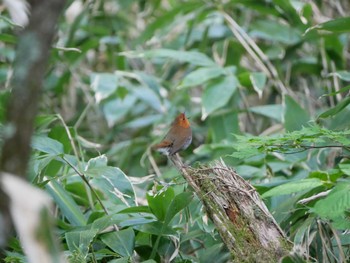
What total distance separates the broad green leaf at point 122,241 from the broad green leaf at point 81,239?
0.12 m

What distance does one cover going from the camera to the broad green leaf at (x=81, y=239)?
261 centimetres

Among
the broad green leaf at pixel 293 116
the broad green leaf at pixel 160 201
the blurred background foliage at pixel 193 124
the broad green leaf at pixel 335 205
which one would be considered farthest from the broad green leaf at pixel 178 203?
the broad green leaf at pixel 293 116

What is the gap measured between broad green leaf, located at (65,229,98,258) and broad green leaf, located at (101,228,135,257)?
0.12m

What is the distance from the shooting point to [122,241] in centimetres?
279

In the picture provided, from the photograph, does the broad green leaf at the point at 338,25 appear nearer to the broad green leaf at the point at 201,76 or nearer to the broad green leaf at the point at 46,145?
the broad green leaf at the point at 201,76

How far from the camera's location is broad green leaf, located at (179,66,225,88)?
13.9ft

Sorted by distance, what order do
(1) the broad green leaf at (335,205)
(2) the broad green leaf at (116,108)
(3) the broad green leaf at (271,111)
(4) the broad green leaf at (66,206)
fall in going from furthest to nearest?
1. (2) the broad green leaf at (116,108)
2. (3) the broad green leaf at (271,111)
3. (4) the broad green leaf at (66,206)
4. (1) the broad green leaf at (335,205)

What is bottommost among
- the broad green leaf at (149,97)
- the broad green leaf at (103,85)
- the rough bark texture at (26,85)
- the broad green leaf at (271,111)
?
the broad green leaf at (149,97)

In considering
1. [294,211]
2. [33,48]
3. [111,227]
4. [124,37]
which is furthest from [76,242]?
[124,37]

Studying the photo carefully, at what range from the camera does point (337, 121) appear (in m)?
3.58

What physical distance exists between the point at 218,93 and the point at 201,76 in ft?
0.49

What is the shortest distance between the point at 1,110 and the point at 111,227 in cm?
70

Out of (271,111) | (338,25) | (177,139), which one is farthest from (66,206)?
(271,111)

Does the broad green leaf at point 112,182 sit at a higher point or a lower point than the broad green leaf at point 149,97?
higher
